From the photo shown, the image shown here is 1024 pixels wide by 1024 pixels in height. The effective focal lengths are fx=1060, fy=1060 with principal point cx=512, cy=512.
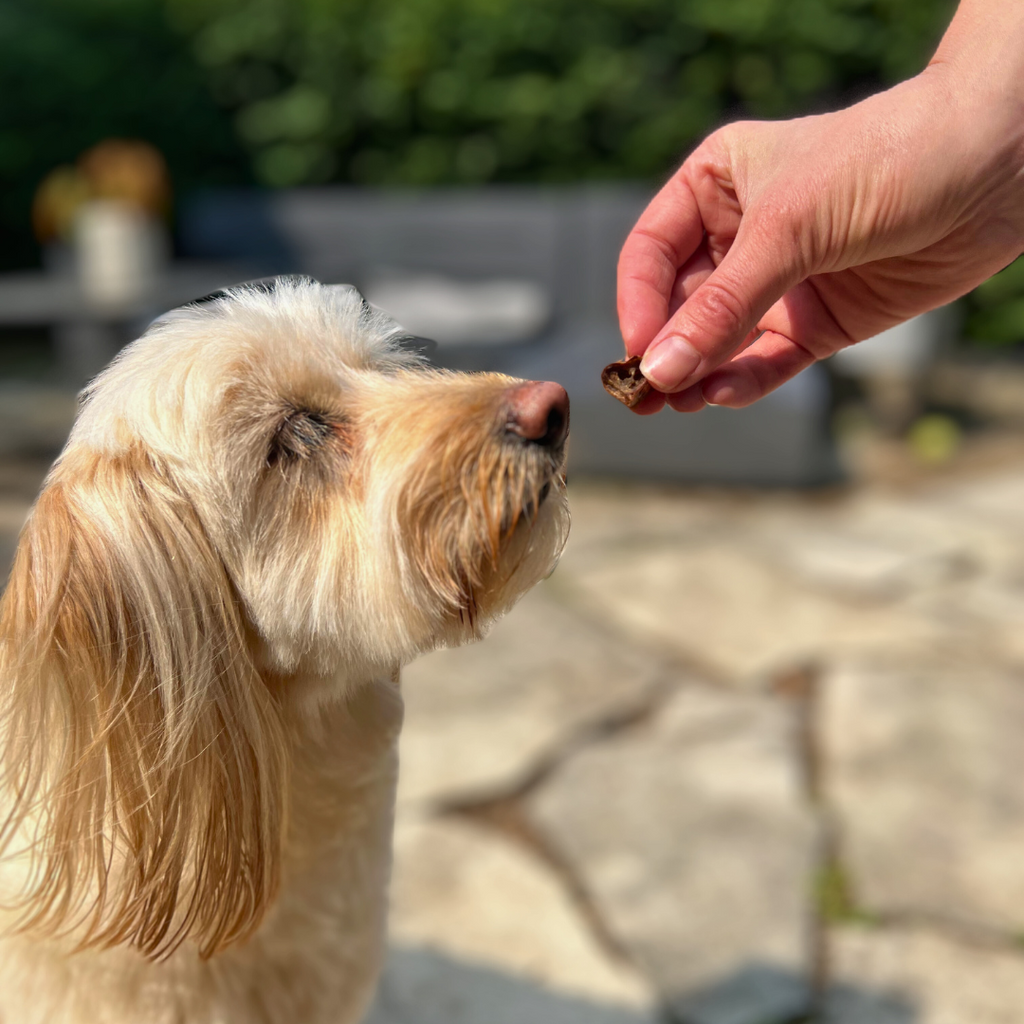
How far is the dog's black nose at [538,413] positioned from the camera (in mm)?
1307

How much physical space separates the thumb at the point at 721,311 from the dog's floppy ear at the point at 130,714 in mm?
624

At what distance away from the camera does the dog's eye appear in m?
1.38

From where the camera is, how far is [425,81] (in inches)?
305

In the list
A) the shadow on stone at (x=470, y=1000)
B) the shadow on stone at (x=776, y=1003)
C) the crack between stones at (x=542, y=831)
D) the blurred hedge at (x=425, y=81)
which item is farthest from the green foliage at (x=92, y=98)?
the shadow on stone at (x=776, y=1003)

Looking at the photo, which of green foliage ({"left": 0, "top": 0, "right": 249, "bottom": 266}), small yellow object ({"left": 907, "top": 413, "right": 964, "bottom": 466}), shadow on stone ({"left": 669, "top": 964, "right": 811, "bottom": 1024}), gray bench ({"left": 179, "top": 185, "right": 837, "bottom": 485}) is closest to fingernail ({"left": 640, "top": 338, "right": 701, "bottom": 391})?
shadow on stone ({"left": 669, "top": 964, "right": 811, "bottom": 1024})

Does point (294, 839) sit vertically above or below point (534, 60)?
below

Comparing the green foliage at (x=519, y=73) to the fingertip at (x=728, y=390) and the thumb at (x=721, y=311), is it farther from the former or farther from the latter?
the thumb at (x=721, y=311)

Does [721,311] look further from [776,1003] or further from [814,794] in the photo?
[814,794]

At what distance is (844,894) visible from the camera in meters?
2.41

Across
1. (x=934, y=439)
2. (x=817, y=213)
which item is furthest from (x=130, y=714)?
(x=934, y=439)

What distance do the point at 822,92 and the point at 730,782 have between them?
602cm

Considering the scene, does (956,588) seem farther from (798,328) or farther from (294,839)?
(294,839)

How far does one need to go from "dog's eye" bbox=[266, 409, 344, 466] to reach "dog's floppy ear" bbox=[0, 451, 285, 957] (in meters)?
0.13

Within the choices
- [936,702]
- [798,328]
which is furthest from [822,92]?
[798,328]
